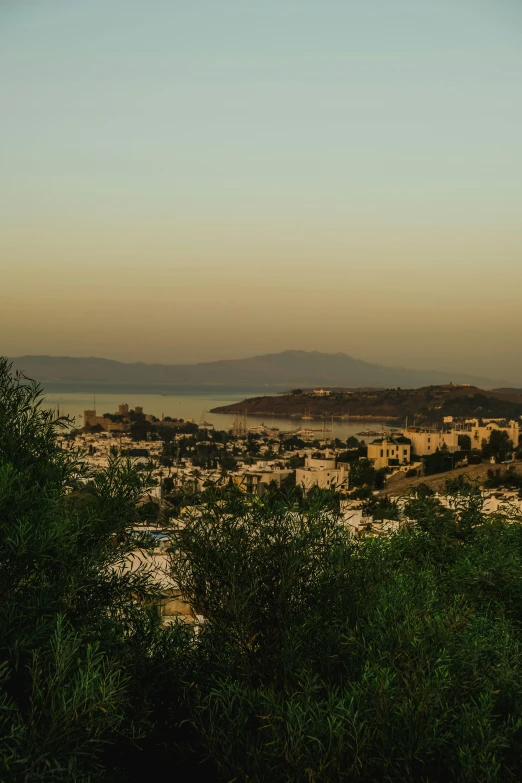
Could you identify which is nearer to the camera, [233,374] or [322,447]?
[322,447]

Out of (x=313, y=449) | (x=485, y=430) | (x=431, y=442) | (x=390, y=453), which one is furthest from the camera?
(x=313, y=449)

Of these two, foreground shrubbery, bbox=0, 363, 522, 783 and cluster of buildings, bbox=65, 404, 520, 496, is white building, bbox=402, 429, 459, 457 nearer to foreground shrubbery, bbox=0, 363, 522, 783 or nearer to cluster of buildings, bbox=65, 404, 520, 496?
cluster of buildings, bbox=65, 404, 520, 496

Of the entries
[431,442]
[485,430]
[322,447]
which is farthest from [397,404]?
[431,442]

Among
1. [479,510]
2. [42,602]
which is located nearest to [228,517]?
[42,602]

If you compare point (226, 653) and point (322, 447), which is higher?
point (226, 653)

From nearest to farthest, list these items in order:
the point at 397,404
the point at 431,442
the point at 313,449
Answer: the point at 431,442
the point at 313,449
the point at 397,404

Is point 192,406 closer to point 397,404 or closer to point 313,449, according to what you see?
point 397,404
